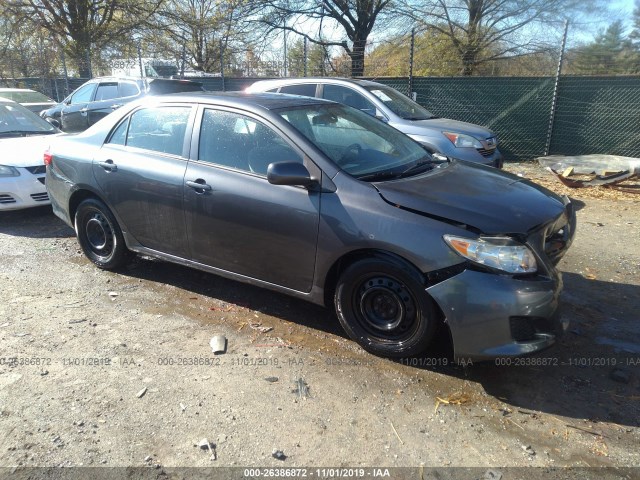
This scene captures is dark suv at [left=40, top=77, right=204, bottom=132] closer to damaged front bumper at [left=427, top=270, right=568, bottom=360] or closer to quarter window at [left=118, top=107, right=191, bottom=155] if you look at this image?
quarter window at [left=118, top=107, right=191, bottom=155]

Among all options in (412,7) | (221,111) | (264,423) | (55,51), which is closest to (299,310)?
(264,423)

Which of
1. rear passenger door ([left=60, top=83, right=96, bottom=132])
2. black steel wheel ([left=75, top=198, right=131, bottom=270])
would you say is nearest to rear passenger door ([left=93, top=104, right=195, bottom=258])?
black steel wheel ([left=75, top=198, right=131, bottom=270])

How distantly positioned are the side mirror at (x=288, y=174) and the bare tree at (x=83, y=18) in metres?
20.8

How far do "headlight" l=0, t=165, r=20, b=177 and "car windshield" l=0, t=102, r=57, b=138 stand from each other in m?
1.35

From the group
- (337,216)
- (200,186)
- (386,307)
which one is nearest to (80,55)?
(200,186)

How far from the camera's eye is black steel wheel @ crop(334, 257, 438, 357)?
3.06m

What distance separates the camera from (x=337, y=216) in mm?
3275

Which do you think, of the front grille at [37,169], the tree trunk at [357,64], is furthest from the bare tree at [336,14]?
the front grille at [37,169]

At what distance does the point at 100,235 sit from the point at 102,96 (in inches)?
331

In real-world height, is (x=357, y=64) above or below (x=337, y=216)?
above

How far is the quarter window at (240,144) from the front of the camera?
11.9ft

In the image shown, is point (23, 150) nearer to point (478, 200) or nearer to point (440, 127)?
point (440, 127)

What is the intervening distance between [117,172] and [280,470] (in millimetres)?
2995

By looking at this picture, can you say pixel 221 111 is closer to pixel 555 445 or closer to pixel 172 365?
pixel 172 365
